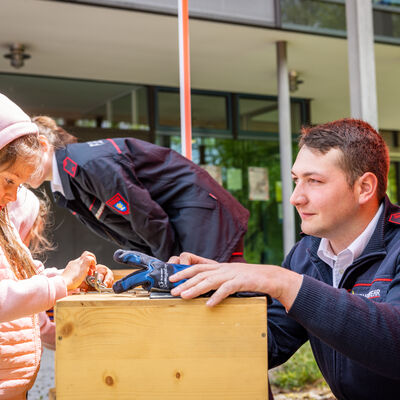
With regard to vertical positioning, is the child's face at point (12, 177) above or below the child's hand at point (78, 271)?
above

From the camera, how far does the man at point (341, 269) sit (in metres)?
1.33

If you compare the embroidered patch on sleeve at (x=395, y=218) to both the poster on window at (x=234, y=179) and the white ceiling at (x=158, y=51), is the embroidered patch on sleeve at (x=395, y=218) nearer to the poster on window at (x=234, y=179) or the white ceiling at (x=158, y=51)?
the white ceiling at (x=158, y=51)

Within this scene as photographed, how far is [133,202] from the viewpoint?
2.71 meters

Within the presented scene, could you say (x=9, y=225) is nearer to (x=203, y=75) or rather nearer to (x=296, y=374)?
(x=296, y=374)

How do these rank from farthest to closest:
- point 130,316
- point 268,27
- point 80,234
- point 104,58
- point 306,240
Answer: point 80,234, point 104,58, point 268,27, point 306,240, point 130,316

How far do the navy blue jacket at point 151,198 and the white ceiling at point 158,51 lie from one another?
3.45 metres

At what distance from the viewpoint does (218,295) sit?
130cm

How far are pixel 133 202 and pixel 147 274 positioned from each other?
1.33 m

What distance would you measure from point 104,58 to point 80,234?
91.0 inches

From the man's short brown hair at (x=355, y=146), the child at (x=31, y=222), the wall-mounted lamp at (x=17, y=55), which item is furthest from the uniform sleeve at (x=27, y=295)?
the wall-mounted lamp at (x=17, y=55)

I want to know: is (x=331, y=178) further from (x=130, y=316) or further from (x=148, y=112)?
(x=148, y=112)

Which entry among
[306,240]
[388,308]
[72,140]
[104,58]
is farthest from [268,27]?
[388,308]

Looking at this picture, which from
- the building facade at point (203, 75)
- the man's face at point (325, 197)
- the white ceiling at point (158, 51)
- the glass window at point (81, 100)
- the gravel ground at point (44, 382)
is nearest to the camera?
the man's face at point (325, 197)

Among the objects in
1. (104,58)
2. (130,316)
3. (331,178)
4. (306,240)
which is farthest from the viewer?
(104,58)
